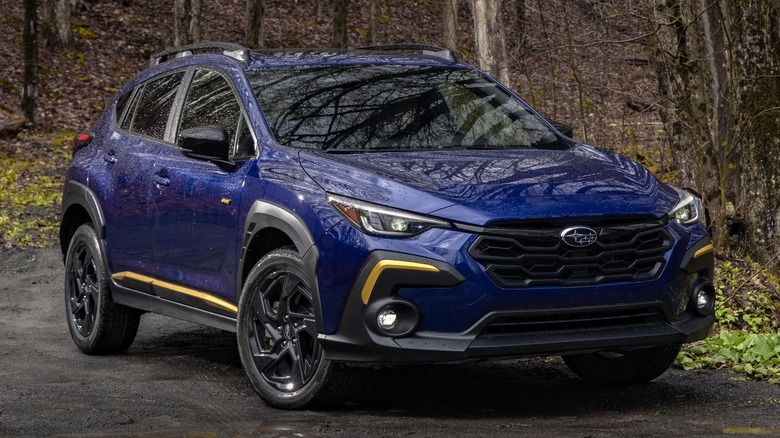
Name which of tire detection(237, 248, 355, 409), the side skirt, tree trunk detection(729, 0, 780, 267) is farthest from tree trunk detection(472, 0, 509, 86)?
tire detection(237, 248, 355, 409)

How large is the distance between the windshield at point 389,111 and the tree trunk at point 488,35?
1148 centimetres

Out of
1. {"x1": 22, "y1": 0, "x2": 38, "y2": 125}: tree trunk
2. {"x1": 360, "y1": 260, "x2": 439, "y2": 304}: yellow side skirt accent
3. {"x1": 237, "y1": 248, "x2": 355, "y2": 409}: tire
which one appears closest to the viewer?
{"x1": 360, "y1": 260, "x2": 439, "y2": 304}: yellow side skirt accent

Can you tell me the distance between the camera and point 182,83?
8.05m

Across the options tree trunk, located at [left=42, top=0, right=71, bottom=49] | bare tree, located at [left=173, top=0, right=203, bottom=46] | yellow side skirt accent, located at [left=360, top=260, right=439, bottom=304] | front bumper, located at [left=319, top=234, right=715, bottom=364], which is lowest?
tree trunk, located at [left=42, top=0, right=71, bottom=49]

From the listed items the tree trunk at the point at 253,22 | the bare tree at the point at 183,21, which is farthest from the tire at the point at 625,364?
the bare tree at the point at 183,21

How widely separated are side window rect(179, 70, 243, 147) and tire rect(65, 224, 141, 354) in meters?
1.36

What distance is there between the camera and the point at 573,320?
5.85m

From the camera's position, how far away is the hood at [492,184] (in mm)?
5719

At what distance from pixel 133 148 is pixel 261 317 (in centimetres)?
224

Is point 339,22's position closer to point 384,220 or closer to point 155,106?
point 155,106

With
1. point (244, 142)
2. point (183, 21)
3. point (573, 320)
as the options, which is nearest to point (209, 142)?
point (244, 142)

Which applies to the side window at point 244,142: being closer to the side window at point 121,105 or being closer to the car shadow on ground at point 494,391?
the car shadow on ground at point 494,391

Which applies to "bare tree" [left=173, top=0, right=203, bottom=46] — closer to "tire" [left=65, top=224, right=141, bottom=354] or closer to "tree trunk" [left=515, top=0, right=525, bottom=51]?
"tree trunk" [left=515, top=0, right=525, bottom=51]

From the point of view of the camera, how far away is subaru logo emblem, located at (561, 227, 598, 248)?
5.72 metres
